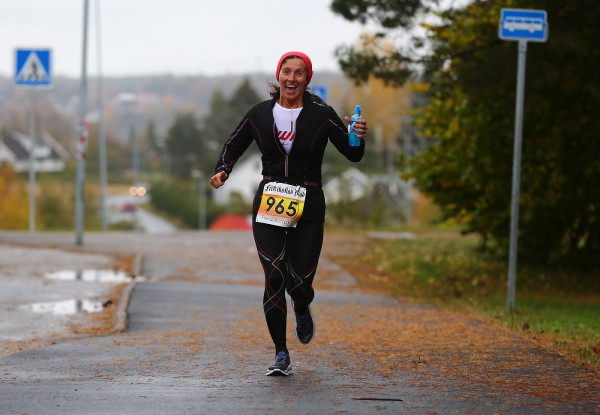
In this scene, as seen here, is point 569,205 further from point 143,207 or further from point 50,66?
point 143,207

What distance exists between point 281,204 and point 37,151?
16534 cm

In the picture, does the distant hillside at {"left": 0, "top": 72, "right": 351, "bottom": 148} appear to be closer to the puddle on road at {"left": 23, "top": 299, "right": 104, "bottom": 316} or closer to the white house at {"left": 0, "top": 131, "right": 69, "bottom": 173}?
the white house at {"left": 0, "top": 131, "right": 69, "bottom": 173}

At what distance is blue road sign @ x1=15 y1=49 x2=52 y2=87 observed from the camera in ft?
88.4

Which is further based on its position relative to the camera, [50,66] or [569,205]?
[50,66]

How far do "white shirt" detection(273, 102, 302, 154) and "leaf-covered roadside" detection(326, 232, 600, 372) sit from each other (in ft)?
8.36

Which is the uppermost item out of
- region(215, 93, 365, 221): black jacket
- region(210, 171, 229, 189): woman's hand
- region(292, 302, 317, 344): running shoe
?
region(215, 93, 365, 221): black jacket

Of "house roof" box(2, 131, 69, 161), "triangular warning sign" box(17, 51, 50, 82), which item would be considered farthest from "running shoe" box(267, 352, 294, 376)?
"house roof" box(2, 131, 69, 161)

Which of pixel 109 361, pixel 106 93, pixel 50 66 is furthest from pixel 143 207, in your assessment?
pixel 109 361

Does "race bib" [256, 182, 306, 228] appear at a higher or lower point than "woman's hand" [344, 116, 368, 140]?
lower

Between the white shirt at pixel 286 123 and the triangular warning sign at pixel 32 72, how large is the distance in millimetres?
20024

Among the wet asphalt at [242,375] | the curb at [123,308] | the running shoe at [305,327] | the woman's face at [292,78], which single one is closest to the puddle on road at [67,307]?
the curb at [123,308]

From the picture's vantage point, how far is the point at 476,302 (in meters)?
15.4

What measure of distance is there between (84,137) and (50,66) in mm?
2745

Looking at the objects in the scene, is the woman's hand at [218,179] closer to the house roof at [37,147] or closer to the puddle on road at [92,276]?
the puddle on road at [92,276]
